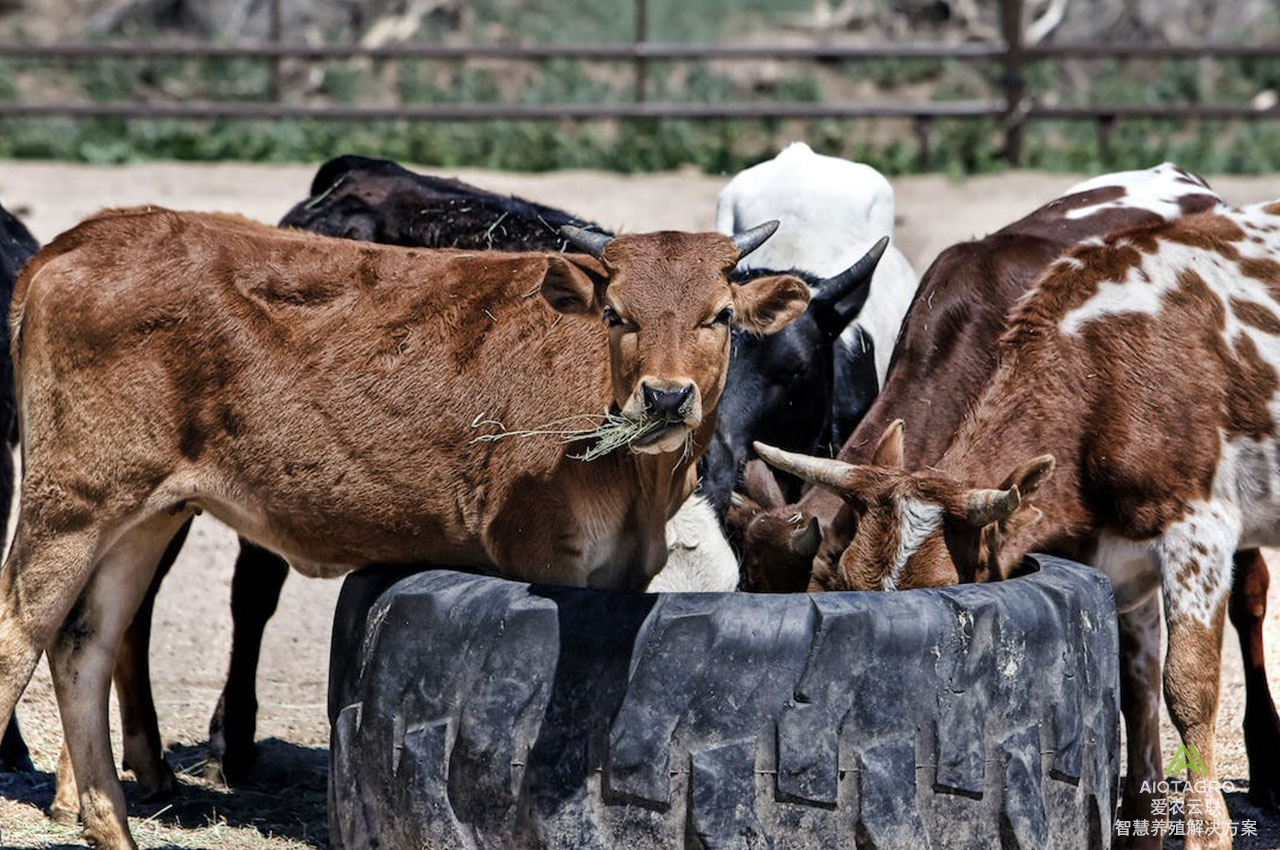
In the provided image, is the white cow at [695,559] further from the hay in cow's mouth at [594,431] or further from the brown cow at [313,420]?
the hay in cow's mouth at [594,431]

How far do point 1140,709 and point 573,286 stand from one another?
2128mm

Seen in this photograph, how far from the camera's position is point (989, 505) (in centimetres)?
429

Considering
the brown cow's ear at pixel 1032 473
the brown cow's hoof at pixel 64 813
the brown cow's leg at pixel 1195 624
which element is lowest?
the brown cow's hoof at pixel 64 813

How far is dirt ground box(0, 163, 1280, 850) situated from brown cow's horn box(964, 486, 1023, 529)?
1.69 meters

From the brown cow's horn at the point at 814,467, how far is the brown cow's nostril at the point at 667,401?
0.79 metres

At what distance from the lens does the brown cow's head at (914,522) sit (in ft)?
14.3

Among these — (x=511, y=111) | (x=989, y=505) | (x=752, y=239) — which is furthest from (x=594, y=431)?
(x=511, y=111)

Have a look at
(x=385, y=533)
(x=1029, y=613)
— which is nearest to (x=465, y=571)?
(x=385, y=533)

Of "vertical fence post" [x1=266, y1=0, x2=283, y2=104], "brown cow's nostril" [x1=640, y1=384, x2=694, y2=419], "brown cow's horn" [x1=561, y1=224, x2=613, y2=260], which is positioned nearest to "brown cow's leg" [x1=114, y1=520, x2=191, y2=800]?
"brown cow's horn" [x1=561, y1=224, x2=613, y2=260]

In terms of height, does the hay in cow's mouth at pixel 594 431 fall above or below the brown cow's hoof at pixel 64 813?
above

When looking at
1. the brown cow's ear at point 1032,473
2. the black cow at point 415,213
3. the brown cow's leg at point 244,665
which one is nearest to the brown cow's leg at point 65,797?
the brown cow's leg at point 244,665

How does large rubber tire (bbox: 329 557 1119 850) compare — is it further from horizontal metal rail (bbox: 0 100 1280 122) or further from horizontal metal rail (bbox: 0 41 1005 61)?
horizontal metal rail (bbox: 0 41 1005 61)

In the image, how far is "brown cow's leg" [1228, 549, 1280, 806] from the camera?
571 cm

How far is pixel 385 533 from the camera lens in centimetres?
462
